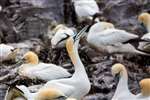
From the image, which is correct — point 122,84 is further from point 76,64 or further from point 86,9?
point 86,9

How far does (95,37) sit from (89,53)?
1.62 feet

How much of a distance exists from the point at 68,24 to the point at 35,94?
6782 millimetres

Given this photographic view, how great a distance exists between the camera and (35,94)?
305 inches

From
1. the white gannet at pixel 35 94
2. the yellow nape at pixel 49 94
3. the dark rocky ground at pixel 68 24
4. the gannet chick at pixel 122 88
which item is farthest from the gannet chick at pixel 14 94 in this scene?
the gannet chick at pixel 122 88

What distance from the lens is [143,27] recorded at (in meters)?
12.1

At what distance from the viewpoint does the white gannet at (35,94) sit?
7.27m

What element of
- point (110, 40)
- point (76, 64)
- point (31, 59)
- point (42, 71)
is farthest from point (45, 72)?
point (110, 40)

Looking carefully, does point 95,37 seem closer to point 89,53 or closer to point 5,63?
point 89,53

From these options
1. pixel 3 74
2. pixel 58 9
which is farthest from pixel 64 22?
pixel 3 74

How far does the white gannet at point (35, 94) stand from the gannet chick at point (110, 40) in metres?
3.00

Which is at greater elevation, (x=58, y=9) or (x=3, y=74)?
(x=58, y=9)

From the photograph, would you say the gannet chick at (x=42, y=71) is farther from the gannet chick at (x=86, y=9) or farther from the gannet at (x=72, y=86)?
the gannet chick at (x=86, y=9)

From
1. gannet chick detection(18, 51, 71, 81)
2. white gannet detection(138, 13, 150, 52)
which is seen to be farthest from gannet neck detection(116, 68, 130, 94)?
white gannet detection(138, 13, 150, 52)

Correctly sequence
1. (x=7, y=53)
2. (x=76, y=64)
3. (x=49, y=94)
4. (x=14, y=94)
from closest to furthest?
(x=49, y=94) < (x=14, y=94) < (x=76, y=64) < (x=7, y=53)
